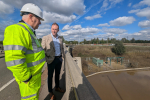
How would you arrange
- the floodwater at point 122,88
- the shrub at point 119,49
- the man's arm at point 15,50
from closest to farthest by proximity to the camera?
the man's arm at point 15,50
the floodwater at point 122,88
the shrub at point 119,49

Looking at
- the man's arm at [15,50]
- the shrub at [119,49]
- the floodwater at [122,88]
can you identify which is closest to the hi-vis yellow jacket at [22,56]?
the man's arm at [15,50]

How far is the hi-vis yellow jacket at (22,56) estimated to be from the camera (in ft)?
3.37

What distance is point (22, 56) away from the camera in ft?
3.63

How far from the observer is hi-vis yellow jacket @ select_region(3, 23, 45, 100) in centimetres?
103

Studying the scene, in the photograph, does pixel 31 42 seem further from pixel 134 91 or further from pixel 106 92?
pixel 134 91

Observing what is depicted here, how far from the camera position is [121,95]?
13.3 meters

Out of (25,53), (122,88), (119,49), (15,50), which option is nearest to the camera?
(15,50)

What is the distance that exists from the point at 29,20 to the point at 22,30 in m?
0.39

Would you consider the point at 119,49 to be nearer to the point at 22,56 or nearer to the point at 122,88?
the point at 122,88

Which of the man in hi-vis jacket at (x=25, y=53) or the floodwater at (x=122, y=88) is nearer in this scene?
the man in hi-vis jacket at (x=25, y=53)

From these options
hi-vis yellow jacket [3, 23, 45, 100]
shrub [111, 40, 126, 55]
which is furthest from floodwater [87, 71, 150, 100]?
shrub [111, 40, 126, 55]

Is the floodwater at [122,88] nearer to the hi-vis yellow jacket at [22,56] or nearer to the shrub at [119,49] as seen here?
the hi-vis yellow jacket at [22,56]

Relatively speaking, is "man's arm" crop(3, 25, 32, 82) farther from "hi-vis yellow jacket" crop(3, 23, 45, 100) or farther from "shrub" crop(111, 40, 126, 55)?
"shrub" crop(111, 40, 126, 55)

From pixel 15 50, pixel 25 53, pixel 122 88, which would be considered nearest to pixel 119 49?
pixel 122 88
